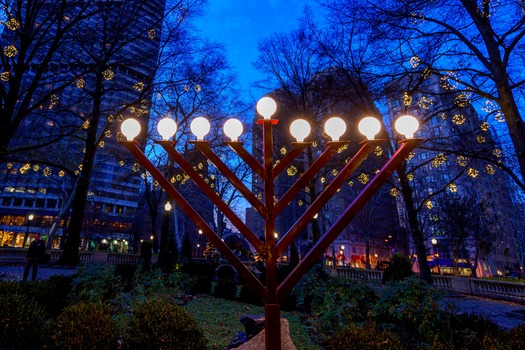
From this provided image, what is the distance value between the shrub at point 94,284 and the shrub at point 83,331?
83.5 inches

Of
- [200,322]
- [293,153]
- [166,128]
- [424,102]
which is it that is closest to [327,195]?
[293,153]

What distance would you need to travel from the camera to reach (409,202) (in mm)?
15078

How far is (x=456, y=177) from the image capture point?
47.1ft

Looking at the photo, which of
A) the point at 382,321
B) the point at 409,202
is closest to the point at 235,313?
Answer: the point at 382,321

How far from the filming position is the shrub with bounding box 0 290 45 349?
448 centimetres

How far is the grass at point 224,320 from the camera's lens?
21.0 feet

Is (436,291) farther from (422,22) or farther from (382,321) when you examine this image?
(422,22)

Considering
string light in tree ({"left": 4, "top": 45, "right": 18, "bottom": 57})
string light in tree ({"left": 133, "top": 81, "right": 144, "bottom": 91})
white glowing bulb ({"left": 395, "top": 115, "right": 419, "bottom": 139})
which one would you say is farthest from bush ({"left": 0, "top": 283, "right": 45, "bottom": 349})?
string light in tree ({"left": 133, "top": 81, "right": 144, "bottom": 91})

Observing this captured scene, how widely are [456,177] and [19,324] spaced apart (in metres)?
17.6

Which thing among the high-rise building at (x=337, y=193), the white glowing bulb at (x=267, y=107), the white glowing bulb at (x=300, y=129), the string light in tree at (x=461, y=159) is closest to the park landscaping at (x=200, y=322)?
the white glowing bulb at (x=300, y=129)

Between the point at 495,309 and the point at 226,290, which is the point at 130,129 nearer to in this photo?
the point at 226,290

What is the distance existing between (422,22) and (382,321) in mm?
9965

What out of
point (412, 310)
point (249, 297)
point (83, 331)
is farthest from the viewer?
point (249, 297)

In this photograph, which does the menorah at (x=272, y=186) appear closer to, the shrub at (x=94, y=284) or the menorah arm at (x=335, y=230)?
the menorah arm at (x=335, y=230)
